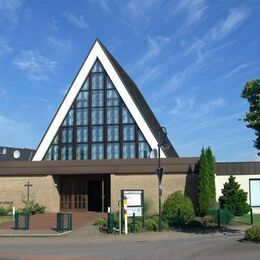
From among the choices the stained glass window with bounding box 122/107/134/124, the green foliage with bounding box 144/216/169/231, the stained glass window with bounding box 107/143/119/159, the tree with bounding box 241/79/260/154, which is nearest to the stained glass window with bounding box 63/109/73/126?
the stained glass window with bounding box 107/143/119/159

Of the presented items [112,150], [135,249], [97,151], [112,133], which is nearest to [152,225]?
[135,249]

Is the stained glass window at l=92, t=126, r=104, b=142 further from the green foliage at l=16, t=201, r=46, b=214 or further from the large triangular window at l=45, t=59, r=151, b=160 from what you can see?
the green foliage at l=16, t=201, r=46, b=214

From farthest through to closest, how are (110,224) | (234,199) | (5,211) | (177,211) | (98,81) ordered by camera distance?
(98,81), (5,211), (234,199), (177,211), (110,224)

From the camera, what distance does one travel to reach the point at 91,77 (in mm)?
52406

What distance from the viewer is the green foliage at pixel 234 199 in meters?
36.5

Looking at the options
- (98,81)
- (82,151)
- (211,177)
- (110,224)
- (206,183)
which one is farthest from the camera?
(98,81)

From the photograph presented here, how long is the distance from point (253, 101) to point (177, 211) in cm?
1389

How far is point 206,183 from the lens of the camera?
3734 cm

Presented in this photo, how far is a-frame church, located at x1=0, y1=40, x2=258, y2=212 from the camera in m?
40.0

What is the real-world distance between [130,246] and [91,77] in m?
34.4

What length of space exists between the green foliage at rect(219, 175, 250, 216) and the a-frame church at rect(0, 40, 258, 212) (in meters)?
2.40

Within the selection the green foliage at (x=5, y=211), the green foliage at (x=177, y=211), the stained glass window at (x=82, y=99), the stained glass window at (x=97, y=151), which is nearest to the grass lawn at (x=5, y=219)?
the green foliage at (x=5, y=211)

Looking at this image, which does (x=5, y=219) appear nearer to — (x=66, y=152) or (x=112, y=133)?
(x=66, y=152)

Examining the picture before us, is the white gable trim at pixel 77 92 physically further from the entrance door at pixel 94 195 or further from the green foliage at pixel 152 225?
the green foliage at pixel 152 225
